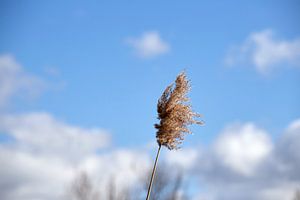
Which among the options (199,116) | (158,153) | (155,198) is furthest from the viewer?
(155,198)

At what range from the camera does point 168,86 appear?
9453mm

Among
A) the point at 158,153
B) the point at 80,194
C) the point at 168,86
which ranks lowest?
the point at 158,153

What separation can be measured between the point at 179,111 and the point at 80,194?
67.1 feet

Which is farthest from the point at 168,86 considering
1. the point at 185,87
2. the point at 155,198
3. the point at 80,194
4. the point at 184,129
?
the point at 80,194

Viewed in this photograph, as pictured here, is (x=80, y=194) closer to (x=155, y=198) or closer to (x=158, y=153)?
(x=155, y=198)

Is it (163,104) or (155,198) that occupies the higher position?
(155,198)

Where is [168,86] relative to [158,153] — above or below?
above

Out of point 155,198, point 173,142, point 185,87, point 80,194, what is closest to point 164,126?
point 173,142

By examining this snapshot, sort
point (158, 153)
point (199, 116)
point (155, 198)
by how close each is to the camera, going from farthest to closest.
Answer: point (155, 198)
point (199, 116)
point (158, 153)

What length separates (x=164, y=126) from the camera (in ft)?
29.7

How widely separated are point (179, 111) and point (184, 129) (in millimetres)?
370

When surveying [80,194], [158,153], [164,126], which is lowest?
[158,153]

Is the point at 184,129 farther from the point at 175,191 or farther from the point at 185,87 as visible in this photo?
the point at 175,191

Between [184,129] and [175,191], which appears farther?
Answer: [175,191]
